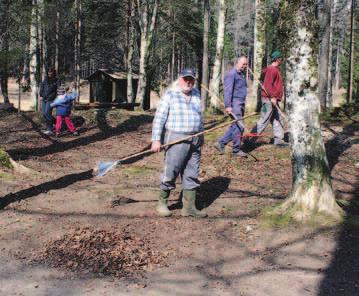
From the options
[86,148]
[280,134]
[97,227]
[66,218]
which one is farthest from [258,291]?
[86,148]

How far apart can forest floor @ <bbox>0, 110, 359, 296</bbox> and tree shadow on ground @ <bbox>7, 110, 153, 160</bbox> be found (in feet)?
2.20

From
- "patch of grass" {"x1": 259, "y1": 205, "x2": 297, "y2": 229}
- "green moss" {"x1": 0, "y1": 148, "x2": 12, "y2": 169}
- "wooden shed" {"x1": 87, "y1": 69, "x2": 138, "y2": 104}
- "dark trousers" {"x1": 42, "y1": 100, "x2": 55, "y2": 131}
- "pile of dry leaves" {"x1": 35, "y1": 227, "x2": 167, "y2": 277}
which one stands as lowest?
"pile of dry leaves" {"x1": 35, "y1": 227, "x2": 167, "y2": 277}

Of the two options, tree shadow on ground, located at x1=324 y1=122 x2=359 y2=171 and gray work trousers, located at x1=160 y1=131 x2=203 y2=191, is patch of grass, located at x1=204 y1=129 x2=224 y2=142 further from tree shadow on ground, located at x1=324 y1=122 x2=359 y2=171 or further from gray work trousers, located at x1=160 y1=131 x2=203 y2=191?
gray work trousers, located at x1=160 y1=131 x2=203 y2=191

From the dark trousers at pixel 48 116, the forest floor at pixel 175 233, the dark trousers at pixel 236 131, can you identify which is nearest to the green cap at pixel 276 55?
the dark trousers at pixel 236 131

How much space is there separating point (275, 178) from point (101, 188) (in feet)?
9.87

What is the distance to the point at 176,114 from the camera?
20.7 feet

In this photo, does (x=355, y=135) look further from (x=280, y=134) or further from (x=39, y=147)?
(x=39, y=147)

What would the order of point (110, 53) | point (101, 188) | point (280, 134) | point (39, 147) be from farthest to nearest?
1. point (110, 53)
2. point (39, 147)
3. point (280, 134)
4. point (101, 188)

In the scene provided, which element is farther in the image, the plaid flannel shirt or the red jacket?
the red jacket

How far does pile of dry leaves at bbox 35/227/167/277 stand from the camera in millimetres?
5008

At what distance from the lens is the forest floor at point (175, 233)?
4.69 m

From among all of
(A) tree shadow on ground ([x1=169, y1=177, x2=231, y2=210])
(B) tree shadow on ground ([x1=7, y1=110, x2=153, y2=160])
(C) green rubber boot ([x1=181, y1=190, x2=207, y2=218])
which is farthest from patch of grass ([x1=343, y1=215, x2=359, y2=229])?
(B) tree shadow on ground ([x1=7, y1=110, x2=153, y2=160])

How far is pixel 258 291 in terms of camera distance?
4.52 m

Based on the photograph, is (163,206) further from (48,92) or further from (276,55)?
(48,92)
